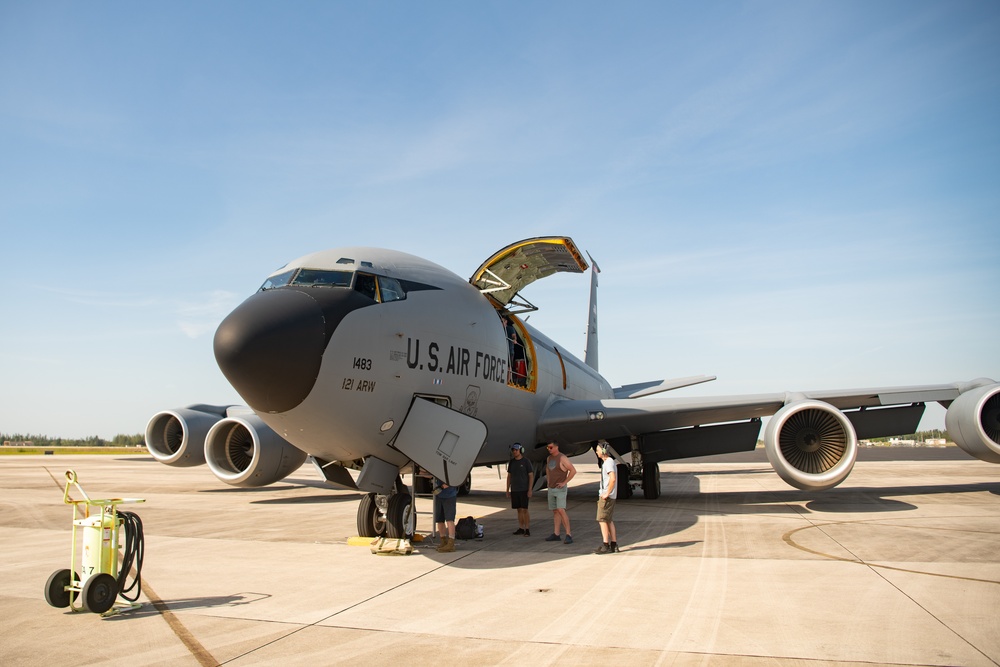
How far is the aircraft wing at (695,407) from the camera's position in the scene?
43.8ft

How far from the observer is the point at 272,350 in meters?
7.53

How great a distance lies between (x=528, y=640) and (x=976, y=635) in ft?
10.7

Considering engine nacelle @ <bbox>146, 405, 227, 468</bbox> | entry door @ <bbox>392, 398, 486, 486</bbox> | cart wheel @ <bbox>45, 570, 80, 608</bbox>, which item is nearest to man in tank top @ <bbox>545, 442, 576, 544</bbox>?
entry door @ <bbox>392, 398, 486, 486</bbox>

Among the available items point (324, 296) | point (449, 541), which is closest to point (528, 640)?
point (449, 541)

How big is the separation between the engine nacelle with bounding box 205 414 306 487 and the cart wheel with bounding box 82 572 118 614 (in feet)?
28.3

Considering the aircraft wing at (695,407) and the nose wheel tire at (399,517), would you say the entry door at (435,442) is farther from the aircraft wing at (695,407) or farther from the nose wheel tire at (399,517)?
the aircraft wing at (695,407)

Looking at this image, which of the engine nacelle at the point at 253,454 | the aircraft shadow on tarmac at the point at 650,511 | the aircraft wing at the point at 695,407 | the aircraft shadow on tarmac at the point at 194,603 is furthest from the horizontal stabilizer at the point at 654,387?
the aircraft shadow on tarmac at the point at 194,603

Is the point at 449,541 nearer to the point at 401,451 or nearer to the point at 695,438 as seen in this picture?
the point at 401,451

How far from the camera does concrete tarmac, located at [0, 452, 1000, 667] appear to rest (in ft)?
15.5

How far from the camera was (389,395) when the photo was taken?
8.87m

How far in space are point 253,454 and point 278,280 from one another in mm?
6847

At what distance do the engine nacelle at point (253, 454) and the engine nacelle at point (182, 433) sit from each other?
1.59 metres

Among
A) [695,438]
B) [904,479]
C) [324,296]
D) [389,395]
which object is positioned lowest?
[904,479]

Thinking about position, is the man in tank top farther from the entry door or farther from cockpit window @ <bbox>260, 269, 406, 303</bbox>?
cockpit window @ <bbox>260, 269, 406, 303</bbox>
